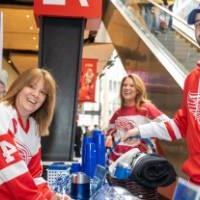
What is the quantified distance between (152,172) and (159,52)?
587cm

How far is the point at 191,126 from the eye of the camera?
3.03 metres

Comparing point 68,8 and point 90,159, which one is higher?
point 68,8

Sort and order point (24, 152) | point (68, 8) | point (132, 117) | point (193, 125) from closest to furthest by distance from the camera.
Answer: point (193, 125)
point (24, 152)
point (68, 8)
point (132, 117)

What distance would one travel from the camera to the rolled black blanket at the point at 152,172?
276 centimetres

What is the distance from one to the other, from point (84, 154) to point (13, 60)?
649 inches

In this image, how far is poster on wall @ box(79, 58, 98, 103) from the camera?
17.3 m

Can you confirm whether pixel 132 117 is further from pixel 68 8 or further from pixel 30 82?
pixel 30 82

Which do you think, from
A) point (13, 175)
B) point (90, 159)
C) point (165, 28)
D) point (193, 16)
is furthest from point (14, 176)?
point (165, 28)

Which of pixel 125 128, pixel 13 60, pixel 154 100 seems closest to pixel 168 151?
pixel 125 128

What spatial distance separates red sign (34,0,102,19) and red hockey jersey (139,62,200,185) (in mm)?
1966

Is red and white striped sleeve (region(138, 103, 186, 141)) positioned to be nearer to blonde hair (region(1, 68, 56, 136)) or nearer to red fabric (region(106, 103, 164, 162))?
blonde hair (region(1, 68, 56, 136))

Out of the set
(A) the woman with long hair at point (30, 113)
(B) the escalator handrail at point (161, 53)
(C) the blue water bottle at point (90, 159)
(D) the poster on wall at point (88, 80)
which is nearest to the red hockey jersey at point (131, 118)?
(B) the escalator handrail at point (161, 53)

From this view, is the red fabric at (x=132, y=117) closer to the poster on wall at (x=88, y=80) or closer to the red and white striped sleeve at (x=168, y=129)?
the red and white striped sleeve at (x=168, y=129)

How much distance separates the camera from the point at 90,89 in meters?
18.5
